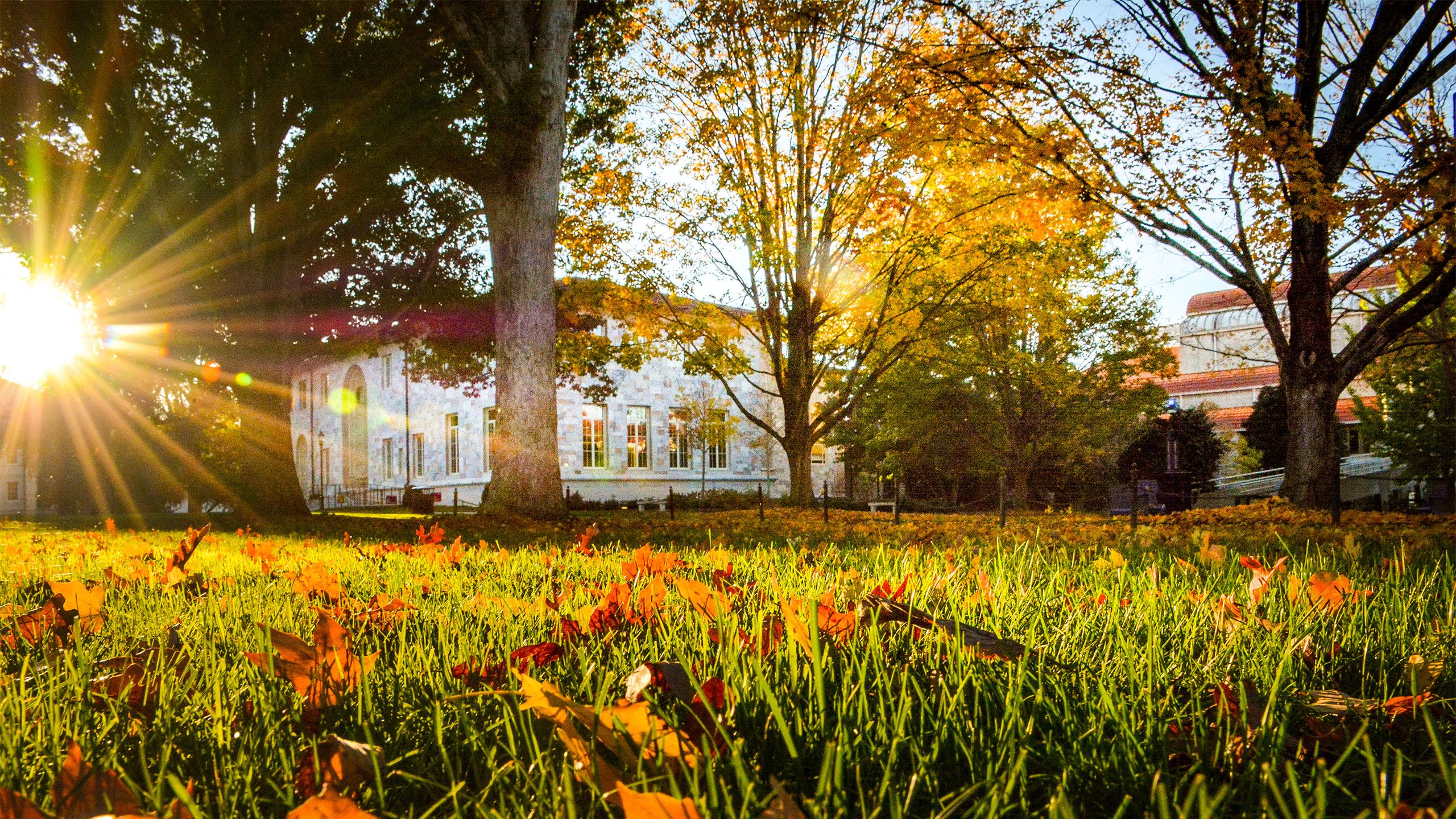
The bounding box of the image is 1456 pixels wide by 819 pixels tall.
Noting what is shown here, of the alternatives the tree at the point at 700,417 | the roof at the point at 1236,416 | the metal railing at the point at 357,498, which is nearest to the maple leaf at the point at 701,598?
the tree at the point at 700,417

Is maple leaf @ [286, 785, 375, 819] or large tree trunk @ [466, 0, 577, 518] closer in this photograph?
maple leaf @ [286, 785, 375, 819]

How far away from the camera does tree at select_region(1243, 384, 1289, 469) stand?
28484 mm

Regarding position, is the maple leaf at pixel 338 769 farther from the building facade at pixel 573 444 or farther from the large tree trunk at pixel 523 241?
the building facade at pixel 573 444

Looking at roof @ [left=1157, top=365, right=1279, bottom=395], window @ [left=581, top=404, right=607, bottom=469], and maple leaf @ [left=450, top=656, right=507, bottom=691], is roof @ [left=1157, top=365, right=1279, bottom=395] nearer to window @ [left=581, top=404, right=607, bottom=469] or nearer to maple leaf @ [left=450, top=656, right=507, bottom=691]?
window @ [left=581, top=404, right=607, bottom=469]

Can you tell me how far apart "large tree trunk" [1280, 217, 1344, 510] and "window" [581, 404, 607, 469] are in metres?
24.1

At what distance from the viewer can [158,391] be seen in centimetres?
1908

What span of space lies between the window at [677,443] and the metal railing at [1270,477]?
1892cm

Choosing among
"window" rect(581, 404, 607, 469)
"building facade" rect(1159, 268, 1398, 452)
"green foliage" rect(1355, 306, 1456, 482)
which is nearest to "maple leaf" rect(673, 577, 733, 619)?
"green foliage" rect(1355, 306, 1456, 482)

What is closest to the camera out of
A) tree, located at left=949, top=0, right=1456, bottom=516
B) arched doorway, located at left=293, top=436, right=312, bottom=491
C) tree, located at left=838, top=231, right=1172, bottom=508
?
tree, located at left=949, top=0, right=1456, bottom=516

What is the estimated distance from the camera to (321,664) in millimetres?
1177

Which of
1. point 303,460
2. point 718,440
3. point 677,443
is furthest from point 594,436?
point 303,460

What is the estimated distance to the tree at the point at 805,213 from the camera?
47.4 feet

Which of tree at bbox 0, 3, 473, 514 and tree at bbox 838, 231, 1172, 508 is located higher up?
tree at bbox 0, 3, 473, 514

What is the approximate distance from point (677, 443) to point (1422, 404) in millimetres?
23976
